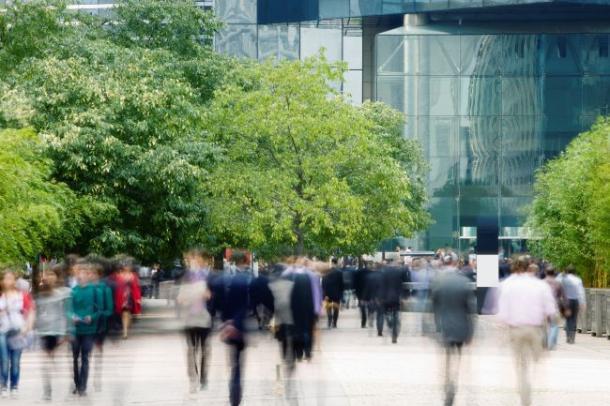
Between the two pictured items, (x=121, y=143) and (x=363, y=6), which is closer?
(x=121, y=143)

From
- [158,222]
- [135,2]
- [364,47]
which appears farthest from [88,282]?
[364,47]

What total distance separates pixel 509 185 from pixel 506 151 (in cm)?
172

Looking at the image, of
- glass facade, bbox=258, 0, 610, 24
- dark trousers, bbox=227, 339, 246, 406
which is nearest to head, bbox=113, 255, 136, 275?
dark trousers, bbox=227, 339, 246, 406

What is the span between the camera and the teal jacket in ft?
64.2

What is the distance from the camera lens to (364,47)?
79312mm

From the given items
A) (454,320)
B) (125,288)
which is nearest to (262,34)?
(125,288)

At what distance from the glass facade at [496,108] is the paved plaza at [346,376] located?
36908 mm

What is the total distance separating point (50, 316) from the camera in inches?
783

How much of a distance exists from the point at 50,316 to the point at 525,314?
21.3 ft

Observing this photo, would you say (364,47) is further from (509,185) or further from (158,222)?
(158,222)

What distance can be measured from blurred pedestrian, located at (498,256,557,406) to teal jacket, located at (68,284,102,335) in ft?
18.0

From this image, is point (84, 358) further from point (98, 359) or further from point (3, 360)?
point (3, 360)

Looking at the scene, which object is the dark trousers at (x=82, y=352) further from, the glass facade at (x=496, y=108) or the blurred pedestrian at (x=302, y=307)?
the glass facade at (x=496, y=108)

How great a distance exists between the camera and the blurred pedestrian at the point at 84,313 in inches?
771
